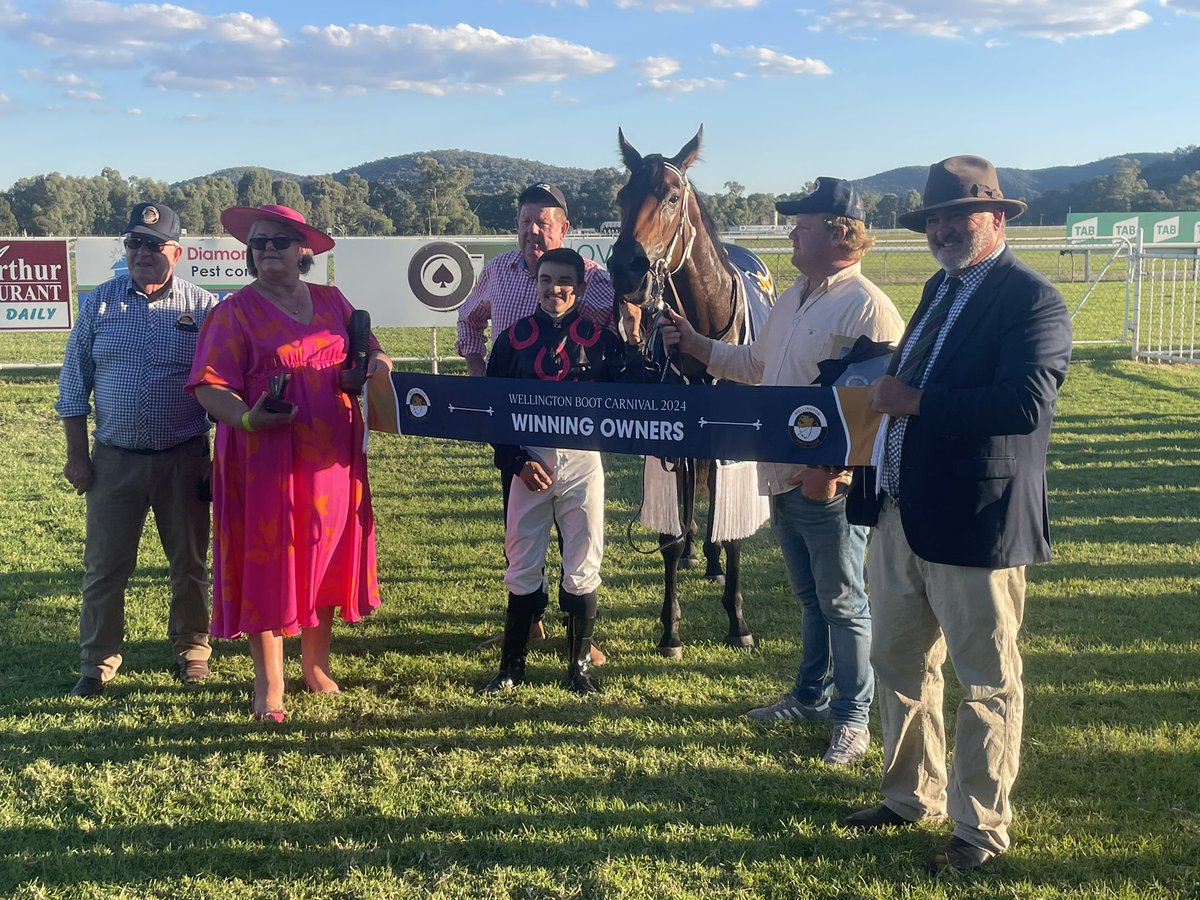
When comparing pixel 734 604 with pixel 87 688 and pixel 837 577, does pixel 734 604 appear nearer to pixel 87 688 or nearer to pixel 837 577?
pixel 837 577

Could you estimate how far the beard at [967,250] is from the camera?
303cm

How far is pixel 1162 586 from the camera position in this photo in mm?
6137

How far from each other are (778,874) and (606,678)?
1.85 m

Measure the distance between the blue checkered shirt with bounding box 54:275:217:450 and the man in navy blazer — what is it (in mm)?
3356

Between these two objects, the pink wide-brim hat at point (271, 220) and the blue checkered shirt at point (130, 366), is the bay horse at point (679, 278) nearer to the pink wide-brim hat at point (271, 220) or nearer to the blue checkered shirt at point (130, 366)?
the pink wide-brim hat at point (271, 220)

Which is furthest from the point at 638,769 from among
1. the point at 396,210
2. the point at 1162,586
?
the point at 396,210

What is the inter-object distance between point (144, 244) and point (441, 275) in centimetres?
969

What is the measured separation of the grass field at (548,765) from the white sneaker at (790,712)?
0.30 ft

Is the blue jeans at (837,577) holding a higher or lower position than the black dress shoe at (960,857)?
higher

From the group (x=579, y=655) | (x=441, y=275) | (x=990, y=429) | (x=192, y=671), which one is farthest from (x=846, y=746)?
(x=441, y=275)

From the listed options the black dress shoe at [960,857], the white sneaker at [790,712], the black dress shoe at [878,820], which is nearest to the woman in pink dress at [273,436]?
the white sneaker at [790,712]

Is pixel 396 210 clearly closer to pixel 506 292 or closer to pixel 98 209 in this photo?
pixel 98 209

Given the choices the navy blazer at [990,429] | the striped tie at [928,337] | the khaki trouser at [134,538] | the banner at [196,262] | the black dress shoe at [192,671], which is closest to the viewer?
the navy blazer at [990,429]

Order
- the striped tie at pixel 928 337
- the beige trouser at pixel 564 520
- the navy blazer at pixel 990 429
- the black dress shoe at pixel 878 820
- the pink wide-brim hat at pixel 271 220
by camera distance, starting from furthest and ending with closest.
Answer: the beige trouser at pixel 564 520 < the pink wide-brim hat at pixel 271 220 < the black dress shoe at pixel 878 820 < the striped tie at pixel 928 337 < the navy blazer at pixel 990 429
